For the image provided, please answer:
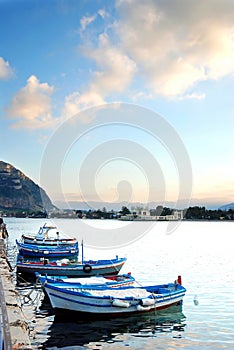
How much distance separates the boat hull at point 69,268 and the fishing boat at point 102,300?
8.25 metres

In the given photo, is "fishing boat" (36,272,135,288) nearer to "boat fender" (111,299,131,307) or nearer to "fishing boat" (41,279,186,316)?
"fishing boat" (41,279,186,316)

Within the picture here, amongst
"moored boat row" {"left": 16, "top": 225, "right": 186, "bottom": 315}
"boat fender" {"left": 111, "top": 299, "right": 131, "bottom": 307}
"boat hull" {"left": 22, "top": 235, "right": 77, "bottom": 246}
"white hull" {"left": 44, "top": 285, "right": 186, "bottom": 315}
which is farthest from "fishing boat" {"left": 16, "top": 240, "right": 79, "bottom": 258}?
"boat fender" {"left": 111, "top": 299, "right": 131, "bottom": 307}

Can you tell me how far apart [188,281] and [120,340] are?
50.6 ft

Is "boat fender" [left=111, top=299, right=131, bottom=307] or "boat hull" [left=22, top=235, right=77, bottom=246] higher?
"boat hull" [left=22, top=235, right=77, bottom=246]

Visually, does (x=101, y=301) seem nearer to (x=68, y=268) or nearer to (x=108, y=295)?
(x=108, y=295)

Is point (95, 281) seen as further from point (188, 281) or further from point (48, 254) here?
point (48, 254)

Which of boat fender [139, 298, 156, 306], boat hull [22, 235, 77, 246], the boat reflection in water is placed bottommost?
the boat reflection in water

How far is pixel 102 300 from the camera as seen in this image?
16.0 metres

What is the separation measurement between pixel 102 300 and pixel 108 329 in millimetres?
1183

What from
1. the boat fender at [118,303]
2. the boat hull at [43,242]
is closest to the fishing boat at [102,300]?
the boat fender at [118,303]

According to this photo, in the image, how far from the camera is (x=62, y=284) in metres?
17.2

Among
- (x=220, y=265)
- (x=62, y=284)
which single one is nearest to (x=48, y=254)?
(x=220, y=265)

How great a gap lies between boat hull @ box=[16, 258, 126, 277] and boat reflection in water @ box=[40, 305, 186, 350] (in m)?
8.84

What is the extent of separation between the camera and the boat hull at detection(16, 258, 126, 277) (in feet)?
82.7
